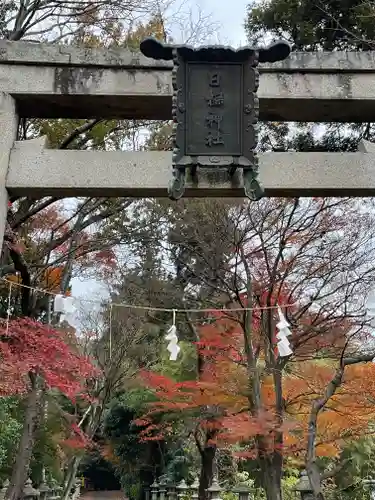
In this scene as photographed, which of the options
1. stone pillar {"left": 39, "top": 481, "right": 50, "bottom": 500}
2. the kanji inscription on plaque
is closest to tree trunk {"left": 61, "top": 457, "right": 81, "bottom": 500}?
stone pillar {"left": 39, "top": 481, "right": 50, "bottom": 500}

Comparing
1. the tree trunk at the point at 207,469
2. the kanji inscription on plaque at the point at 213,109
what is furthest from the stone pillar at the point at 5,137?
the tree trunk at the point at 207,469

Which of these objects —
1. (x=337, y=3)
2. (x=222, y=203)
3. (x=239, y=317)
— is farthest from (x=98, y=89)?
(x=239, y=317)

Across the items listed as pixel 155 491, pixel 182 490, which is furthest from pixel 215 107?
pixel 155 491

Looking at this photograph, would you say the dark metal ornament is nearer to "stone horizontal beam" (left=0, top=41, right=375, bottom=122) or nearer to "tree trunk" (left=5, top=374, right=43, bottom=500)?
"stone horizontal beam" (left=0, top=41, right=375, bottom=122)

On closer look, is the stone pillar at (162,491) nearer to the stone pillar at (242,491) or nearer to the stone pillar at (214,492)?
the stone pillar at (214,492)

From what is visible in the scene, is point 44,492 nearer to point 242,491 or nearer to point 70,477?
point 70,477

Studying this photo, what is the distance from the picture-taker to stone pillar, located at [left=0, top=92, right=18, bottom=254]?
4.78 metres

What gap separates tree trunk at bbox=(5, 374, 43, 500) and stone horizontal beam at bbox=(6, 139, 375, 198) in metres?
7.02

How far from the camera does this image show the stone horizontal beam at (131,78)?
5035 mm

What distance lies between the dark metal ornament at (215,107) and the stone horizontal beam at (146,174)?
0.76ft

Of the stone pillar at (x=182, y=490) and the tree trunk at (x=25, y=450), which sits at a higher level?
the tree trunk at (x=25, y=450)

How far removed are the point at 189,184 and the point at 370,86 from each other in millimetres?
2090

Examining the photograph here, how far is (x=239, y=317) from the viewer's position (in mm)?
12578

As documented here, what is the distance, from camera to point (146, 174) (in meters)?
4.78
